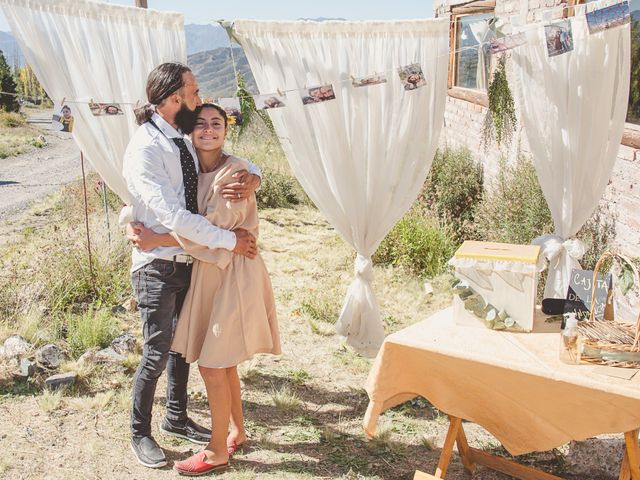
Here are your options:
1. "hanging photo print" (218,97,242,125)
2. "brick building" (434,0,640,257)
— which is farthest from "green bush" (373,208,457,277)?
"hanging photo print" (218,97,242,125)

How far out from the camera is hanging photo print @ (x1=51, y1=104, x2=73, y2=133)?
137 inches

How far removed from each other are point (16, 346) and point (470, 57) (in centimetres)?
583

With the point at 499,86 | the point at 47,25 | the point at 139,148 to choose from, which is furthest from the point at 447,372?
the point at 47,25

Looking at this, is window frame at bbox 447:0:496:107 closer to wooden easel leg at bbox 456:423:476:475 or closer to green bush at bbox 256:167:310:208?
→ green bush at bbox 256:167:310:208

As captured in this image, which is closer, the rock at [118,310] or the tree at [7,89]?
the rock at [118,310]

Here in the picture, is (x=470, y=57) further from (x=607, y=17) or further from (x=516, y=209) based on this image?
(x=607, y=17)

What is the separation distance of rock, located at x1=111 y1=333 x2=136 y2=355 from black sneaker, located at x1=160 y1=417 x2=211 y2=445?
1041mm

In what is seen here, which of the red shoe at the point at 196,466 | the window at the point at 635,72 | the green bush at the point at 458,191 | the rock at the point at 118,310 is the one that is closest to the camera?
the red shoe at the point at 196,466

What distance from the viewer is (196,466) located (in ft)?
10.1

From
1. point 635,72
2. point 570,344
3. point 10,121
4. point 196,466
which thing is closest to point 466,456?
point 570,344

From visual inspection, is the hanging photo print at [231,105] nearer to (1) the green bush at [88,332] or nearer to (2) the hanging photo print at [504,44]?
(2) the hanging photo print at [504,44]

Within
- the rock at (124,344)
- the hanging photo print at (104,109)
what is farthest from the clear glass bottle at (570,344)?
the rock at (124,344)

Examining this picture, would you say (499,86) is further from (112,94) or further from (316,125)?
(112,94)

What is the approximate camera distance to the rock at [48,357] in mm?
4156
